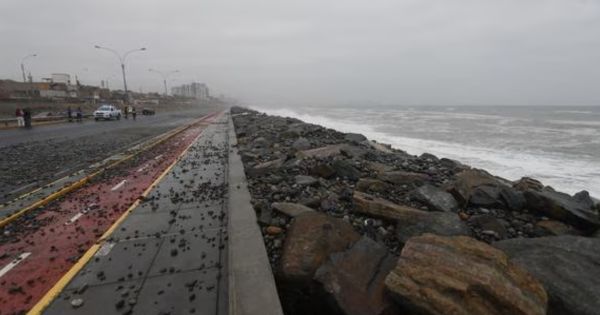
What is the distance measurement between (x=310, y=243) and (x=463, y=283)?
65.8 inches

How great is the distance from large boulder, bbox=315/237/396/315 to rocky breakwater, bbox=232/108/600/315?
1cm

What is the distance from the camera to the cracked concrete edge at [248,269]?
307cm

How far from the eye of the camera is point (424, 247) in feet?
11.5

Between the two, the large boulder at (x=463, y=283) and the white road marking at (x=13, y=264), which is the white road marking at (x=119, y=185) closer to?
the white road marking at (x=13, y=264)

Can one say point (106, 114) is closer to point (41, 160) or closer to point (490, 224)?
point (41, 160)

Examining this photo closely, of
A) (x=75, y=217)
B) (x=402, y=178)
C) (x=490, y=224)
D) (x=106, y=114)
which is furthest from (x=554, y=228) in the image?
(x=106, y=114)

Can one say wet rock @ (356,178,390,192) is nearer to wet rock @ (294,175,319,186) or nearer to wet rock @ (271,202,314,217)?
wet rock @ (294,175,319,186)

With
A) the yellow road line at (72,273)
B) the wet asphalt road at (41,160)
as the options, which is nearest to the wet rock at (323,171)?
the yellow road line at (72,273)

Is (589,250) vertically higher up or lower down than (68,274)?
higher up

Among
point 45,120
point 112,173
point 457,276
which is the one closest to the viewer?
point 457,276

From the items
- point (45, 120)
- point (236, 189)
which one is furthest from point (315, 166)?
point (45, 120)

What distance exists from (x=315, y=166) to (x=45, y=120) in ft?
123

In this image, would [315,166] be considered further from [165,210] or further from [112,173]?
[112,173]

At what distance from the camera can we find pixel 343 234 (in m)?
4.25
